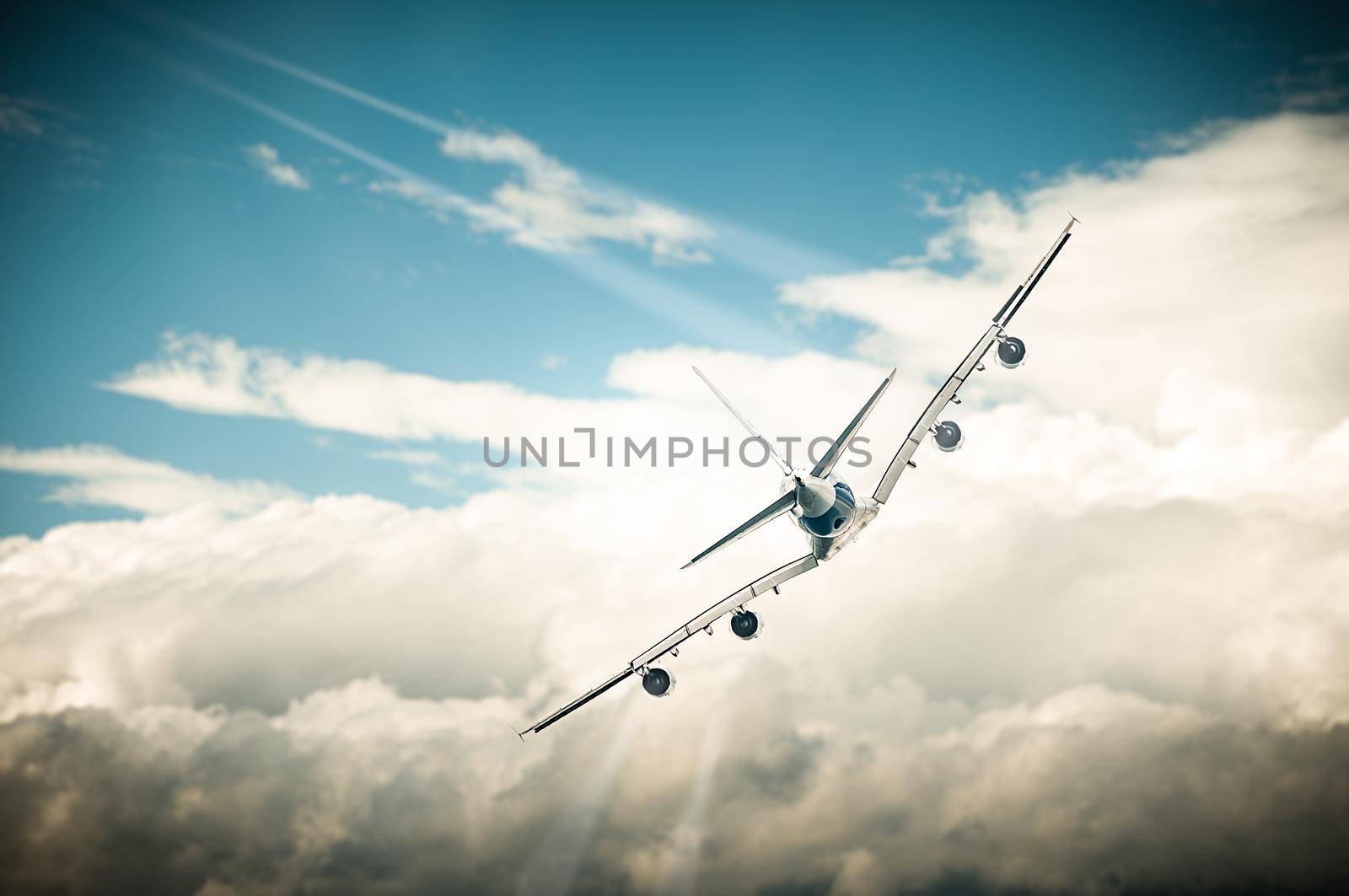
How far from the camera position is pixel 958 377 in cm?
4338

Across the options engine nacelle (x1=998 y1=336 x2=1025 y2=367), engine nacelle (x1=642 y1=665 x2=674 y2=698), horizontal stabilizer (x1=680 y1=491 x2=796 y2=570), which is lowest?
engine nacelle (x1=642 y1=665 x2=674 y2=698)

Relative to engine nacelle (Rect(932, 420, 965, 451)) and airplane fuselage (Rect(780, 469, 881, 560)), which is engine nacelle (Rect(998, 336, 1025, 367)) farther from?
airplane fuselage (Rect(780, 469, 881, 560))

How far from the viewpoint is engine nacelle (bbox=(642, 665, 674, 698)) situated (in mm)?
46719

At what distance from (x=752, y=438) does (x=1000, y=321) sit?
14431 mm

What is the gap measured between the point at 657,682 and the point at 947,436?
2171 cm

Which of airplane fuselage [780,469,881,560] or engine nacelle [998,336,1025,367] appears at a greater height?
engine nacelle [998,336,1025,367]

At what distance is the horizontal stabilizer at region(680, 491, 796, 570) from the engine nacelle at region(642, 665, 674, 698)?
11.0 meters

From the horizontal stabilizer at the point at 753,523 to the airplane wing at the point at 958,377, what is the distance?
24.6 feet

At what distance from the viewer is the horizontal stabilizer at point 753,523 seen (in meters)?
39.8

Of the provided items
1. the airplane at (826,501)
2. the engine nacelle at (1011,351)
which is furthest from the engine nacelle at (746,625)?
the engine nacelle at (1011,351)

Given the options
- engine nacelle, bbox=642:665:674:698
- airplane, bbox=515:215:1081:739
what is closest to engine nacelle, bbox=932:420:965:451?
airplane, bbox=515:215:1081:739

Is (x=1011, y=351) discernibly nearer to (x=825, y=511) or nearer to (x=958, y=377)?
(x=958, y=377)

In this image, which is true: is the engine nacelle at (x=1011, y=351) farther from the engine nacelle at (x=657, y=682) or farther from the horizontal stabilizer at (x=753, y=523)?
the engine nacelle at (x=657, y=682)

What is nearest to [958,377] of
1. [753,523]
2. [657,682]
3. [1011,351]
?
[1011,351]
